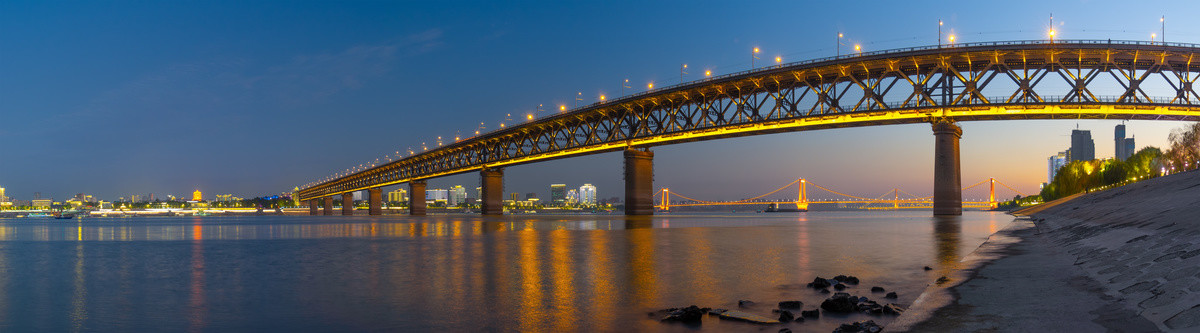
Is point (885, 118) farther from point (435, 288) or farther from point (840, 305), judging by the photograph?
point (840, 305)

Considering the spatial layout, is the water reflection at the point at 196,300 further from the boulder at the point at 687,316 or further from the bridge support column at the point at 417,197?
the bridge support column at the point at 417,197

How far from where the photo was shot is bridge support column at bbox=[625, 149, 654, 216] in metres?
90.1

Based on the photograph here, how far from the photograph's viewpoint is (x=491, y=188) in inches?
4872

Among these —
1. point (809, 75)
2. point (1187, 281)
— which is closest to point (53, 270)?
point (1187, 281)

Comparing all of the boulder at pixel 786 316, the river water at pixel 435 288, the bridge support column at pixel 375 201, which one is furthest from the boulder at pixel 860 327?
the bridge support column at pixel 375 201

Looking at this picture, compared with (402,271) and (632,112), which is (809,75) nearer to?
(632,112)

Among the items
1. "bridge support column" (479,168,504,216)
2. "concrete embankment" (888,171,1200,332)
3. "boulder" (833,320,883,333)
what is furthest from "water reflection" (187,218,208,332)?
"bridge support column" (479,168,504,216)

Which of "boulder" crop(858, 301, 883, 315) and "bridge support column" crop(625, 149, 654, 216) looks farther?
"bridge support column" crop(625, 149, 654, 216)

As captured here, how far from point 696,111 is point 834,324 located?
264 feet

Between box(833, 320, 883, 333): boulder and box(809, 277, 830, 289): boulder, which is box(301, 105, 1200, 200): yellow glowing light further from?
box(833, 320, 883, 333): boulder

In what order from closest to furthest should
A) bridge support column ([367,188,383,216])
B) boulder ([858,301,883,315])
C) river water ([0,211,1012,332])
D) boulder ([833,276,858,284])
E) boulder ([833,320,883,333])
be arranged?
boulder ([833,320,883,333]) < boulder ([858,301,883,315]) < river water ([0,211,1012,332]) < boulder ([833,276,858,284]) < bridge support column ([367,188,383,216])

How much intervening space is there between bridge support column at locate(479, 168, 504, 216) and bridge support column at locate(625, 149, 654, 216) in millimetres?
38353

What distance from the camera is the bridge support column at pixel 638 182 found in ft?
295

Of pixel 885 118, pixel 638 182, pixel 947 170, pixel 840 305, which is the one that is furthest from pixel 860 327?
pixel 638 182
